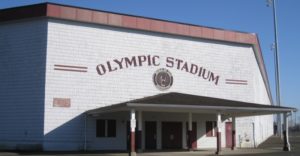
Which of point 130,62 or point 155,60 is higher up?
point 155,60

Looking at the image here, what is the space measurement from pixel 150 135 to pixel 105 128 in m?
3.86

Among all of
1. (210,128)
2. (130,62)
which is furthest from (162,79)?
(210,128)

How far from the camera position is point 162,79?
35875mm

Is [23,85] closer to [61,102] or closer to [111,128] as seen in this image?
[61,102]

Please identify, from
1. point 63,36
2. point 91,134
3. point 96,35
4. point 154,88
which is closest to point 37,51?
point 63,36

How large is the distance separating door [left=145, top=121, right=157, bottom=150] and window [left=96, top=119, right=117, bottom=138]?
2751 mm

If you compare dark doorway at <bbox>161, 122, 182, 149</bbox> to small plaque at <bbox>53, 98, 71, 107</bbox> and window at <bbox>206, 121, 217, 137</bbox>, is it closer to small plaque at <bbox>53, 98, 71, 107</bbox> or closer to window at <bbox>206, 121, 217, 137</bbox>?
window at <bbox>206, 121, 217, 137</bbox>

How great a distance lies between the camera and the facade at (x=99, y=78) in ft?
103

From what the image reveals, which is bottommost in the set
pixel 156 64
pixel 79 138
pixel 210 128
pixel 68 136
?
pixel 79 138

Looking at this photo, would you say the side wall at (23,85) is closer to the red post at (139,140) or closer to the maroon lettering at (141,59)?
the red post at (139,140)

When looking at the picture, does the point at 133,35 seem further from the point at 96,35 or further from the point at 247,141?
the point at 247,141

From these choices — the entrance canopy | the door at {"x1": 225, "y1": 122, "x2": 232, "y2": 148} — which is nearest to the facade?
the entrance canopy

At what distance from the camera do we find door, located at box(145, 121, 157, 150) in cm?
3584

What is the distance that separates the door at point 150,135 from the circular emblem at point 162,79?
2825 mm
